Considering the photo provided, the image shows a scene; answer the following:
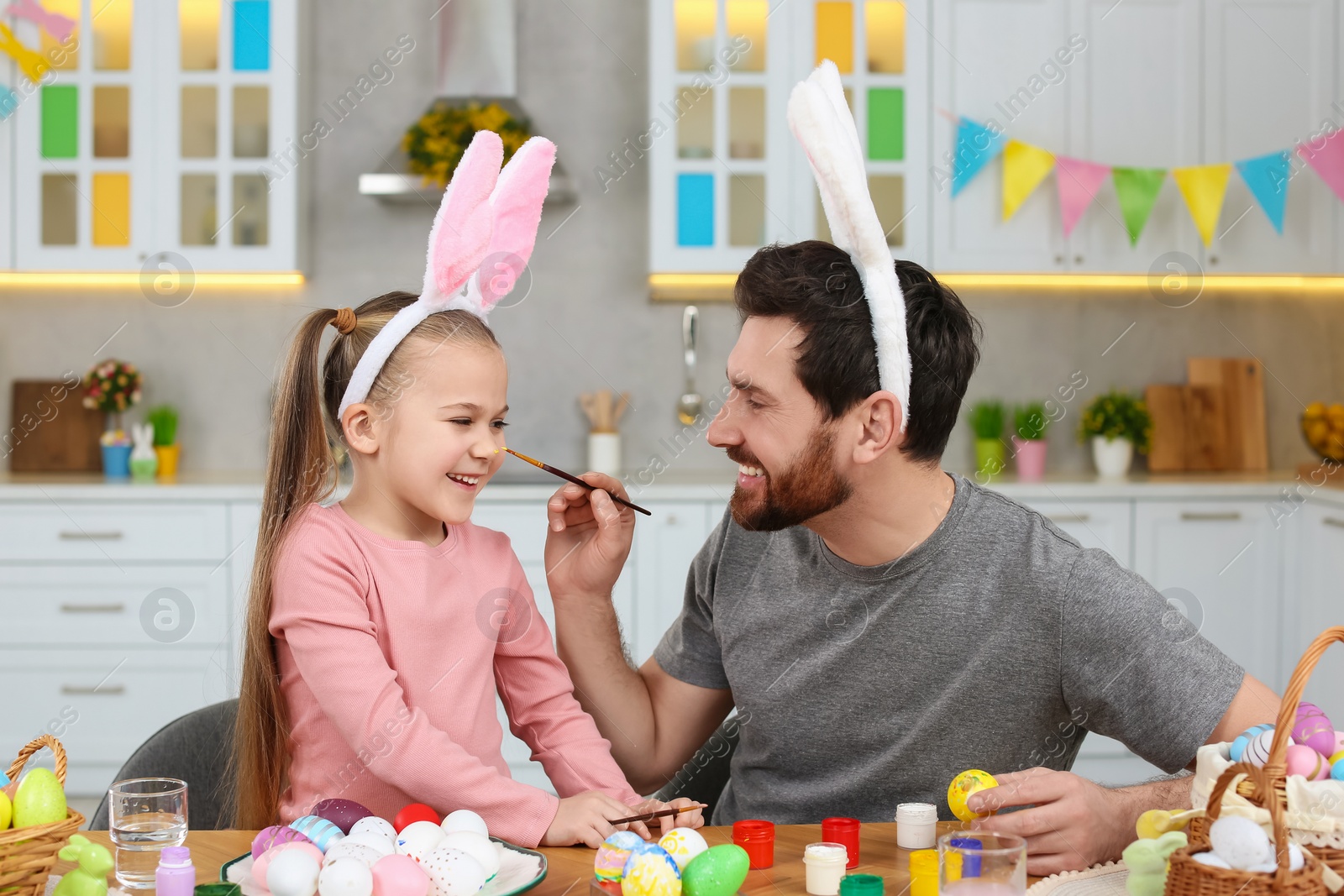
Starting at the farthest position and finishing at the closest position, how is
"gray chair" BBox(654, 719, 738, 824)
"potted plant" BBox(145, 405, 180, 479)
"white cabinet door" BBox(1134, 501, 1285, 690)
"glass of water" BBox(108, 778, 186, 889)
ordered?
"potted plant" BBox(145, 405, 180, 479)
"white cabinet door" BBox(1134, 501, 1285, 690)
"gray chair" BBox(654, 719, 738, 824)
"glass of water" BBox(108, 778, 186, 889)

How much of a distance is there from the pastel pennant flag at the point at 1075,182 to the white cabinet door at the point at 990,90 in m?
0.04

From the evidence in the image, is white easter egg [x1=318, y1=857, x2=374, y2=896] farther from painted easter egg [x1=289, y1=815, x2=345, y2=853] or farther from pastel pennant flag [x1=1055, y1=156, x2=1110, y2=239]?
pastel pennant flag [x1=1055, y1=156, x2=1110, y2=239]

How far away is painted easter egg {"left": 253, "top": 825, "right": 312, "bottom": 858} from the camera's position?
1.00m

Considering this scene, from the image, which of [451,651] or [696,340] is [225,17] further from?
[451,651]

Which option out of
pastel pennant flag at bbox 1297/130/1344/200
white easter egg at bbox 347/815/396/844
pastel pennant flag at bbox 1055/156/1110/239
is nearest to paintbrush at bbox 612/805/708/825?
white easter egg at bbox 347/815/396/844

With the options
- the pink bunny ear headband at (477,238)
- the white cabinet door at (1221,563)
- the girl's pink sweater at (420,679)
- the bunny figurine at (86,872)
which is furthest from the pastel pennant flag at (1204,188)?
the bunny figurine at (86,872)

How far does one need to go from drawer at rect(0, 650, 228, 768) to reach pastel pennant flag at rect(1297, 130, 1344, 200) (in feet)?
11.2

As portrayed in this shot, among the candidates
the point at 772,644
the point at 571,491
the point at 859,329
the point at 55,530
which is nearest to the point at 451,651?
the point at 571,491

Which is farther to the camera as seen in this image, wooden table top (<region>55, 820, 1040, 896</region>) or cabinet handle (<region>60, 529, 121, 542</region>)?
cabinet handle (<region>60, 529, 121, 542</region>)

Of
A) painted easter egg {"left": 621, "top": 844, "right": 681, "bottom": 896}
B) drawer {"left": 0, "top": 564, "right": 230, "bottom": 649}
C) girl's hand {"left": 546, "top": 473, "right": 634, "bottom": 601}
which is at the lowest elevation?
drawer {"left": 0, "top": 564, "right": 230, "bottom": 649}

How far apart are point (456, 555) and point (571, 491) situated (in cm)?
18

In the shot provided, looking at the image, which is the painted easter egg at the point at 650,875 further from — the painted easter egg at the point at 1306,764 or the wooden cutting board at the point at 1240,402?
the wooden cutting board at the point at 1240,402

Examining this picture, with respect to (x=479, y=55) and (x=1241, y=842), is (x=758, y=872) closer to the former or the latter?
(x=1241, y=842)

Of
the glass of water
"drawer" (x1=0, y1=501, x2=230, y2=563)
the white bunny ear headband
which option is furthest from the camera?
"drawer" (x1=0, y1=501, x2=230, y2=563)
